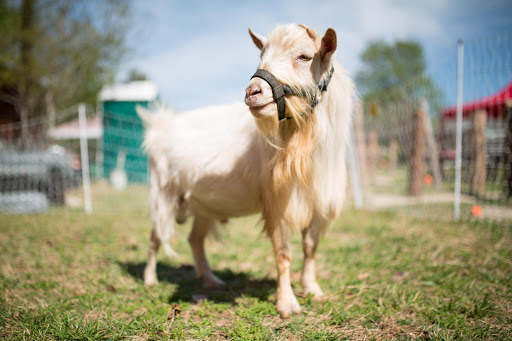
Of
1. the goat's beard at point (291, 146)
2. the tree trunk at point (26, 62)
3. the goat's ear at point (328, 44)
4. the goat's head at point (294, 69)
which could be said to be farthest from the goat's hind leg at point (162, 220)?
the tree trunk at point (26, 62)

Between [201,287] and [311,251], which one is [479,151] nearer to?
[311,251]

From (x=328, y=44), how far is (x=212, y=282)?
8.42 feet

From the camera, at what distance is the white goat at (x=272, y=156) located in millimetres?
2178

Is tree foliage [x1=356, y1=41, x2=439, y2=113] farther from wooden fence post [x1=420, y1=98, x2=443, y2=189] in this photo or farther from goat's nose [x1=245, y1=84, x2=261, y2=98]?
goat's nose [x1=245, y1=84, x2=261, y2=98]

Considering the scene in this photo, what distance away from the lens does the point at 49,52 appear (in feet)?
37.8

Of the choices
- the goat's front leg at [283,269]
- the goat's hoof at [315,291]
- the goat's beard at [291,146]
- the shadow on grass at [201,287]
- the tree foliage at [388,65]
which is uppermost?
the tree foliage at [388,65]

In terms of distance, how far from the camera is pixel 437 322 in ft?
7.47

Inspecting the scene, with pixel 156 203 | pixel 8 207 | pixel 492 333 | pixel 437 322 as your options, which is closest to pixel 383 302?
pixel 437 322

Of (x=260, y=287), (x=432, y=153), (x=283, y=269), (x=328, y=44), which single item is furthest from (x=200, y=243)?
(x=432, y=153)

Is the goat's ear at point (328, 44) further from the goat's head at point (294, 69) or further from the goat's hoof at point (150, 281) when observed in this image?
the goat's hoof at point (150, 281)

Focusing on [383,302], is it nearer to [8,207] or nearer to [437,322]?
→ [437,322]

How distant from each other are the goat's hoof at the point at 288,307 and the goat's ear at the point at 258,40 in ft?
6.89

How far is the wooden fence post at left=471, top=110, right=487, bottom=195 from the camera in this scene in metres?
6.44

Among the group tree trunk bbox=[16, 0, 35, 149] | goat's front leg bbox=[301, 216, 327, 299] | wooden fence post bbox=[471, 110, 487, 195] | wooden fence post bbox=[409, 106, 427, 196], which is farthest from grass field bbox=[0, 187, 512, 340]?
tree trunk bbox=[16, 0, 35, 149]
